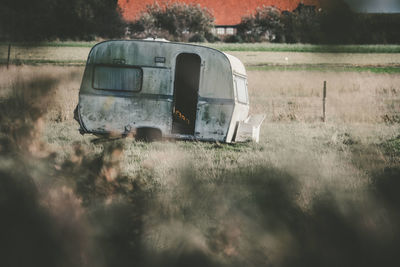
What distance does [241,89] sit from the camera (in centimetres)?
920

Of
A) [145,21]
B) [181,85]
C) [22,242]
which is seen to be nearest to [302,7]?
[145,21]

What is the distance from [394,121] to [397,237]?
34.6ft

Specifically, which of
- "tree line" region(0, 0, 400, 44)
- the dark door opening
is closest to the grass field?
"tree line" region(0, 0, 400, 44)


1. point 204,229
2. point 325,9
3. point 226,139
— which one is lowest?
point 226,139

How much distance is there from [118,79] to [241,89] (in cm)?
260

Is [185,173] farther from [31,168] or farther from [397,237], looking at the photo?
[397,237]

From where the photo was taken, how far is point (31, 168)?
1.88 meters

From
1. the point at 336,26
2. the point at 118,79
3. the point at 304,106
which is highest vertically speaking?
the point at 336,26

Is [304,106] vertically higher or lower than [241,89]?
lower

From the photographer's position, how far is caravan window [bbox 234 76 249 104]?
8.74 m

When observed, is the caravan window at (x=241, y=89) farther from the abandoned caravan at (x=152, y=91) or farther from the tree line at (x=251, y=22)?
the tree line at (x=251, y=22)

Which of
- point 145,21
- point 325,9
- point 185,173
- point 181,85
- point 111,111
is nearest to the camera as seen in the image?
→ point 325,9

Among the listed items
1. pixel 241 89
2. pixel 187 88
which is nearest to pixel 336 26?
pixel 241 89

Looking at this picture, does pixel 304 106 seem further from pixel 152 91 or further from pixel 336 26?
pixel 336 26
